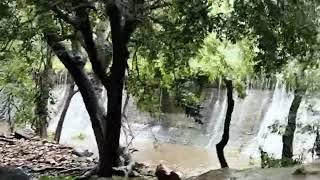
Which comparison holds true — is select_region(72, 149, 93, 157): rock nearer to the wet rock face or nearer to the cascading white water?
the cascading white water

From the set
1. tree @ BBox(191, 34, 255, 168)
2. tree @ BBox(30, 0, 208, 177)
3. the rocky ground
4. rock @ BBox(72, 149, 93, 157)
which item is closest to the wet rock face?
tree @ BBox(30, 0, 208, 177)

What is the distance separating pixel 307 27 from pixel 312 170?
7.33 feet

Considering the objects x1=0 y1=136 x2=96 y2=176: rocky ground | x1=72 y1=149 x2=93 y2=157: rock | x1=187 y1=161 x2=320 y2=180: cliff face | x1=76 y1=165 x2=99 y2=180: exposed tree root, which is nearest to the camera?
x1=187 y1=161 x2=320 y2=180: cliff face

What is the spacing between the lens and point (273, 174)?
771 cm

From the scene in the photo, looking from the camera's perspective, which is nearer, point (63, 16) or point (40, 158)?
point (63, 16)

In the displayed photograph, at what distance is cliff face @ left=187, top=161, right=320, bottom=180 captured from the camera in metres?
7.18

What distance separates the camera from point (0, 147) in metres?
15.4

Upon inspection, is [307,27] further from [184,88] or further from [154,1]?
[184,88]

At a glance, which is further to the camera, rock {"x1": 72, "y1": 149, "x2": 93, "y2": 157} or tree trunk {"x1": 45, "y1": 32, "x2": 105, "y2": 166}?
rock {"x1": 72, "y1": 149, "x2": 93, "y2": 157}

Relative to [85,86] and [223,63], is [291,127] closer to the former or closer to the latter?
[223,63]

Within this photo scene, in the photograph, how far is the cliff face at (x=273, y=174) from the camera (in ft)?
23.5

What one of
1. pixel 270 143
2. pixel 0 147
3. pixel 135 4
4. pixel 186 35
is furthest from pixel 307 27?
pixel 270 143

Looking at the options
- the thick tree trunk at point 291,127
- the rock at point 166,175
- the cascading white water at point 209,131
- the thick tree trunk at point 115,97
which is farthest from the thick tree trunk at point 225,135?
the cascading white water at point 209,131

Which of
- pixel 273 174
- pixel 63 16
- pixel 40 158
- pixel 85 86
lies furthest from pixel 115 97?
pixel 40 158
